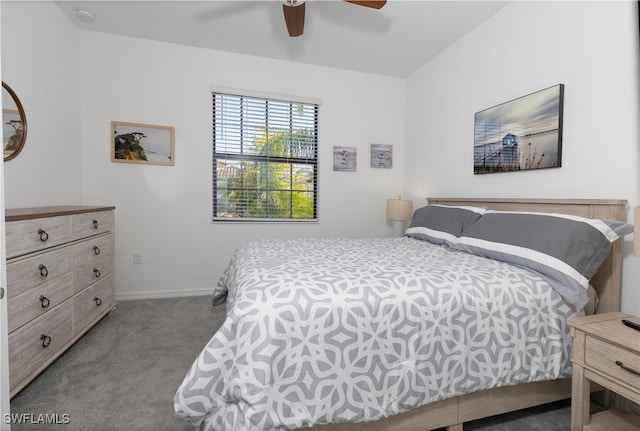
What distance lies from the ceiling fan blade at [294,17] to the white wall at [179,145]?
3.78ft

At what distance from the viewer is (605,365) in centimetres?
117

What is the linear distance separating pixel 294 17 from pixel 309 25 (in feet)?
2.19

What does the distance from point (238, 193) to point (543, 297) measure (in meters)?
2.84

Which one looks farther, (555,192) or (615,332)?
(555,192)

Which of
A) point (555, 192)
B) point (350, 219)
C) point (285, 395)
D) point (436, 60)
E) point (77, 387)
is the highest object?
point (436, 60)

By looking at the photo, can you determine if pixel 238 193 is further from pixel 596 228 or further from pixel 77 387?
pixel 596 228

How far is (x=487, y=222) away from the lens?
6.46 ft

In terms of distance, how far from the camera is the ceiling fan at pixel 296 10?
1.93 m

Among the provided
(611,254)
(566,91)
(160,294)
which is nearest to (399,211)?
(566,91)

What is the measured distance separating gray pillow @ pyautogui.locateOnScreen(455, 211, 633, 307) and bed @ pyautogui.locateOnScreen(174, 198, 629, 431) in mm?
13

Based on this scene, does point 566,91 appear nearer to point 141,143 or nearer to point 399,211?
point 399,211

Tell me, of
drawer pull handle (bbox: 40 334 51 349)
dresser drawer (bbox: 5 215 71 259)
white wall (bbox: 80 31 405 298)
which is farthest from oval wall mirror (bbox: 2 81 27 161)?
drawer pull handle (bbox: 40 334 51 349)

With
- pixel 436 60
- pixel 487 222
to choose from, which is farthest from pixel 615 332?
pixel 436 60

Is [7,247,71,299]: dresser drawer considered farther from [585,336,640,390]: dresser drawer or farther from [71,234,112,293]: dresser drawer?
[585,336,640,390]: dresser drawer
